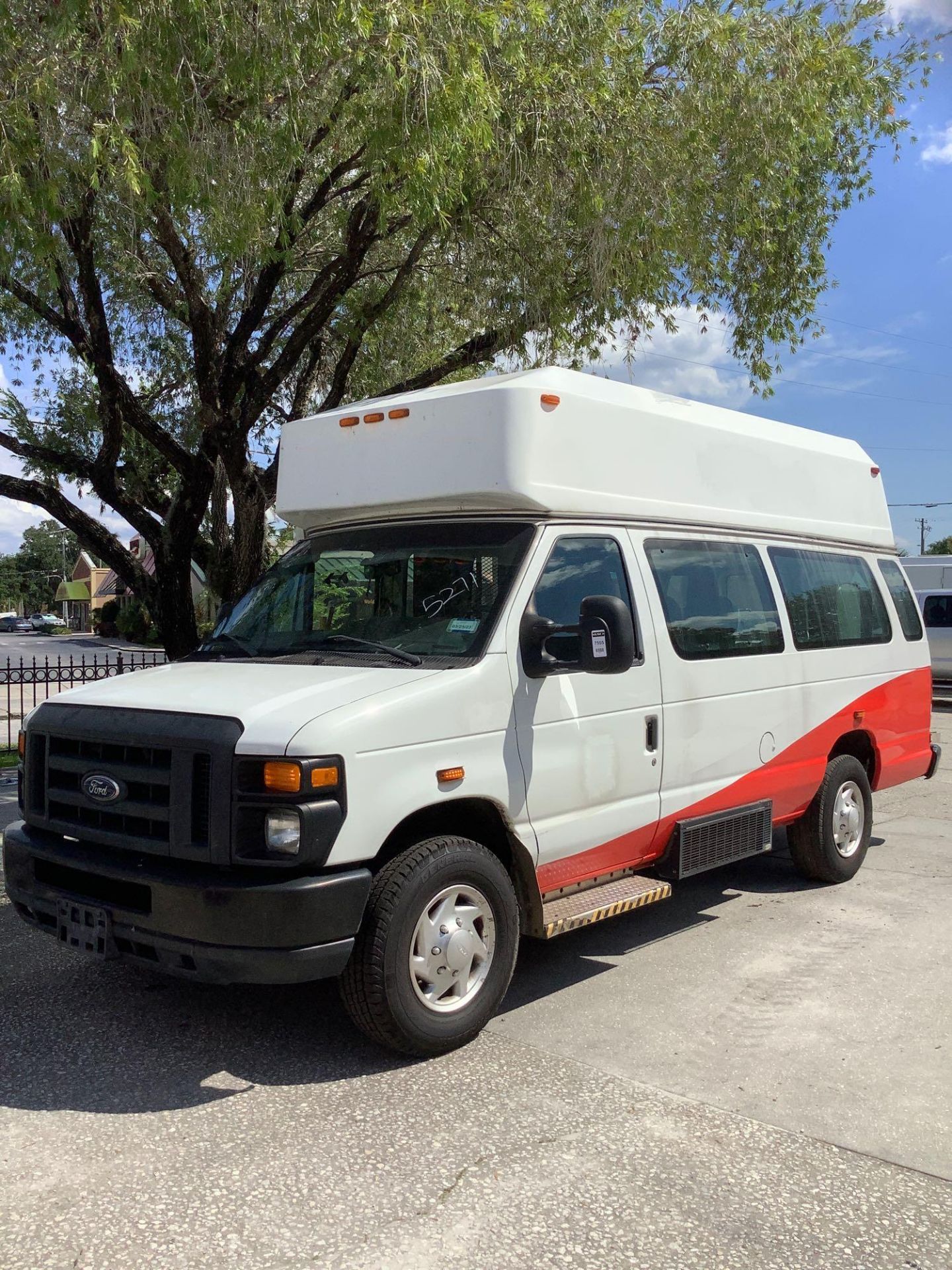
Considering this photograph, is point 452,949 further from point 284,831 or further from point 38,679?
point 38,679

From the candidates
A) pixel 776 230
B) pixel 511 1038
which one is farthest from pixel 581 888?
pixel 776 230

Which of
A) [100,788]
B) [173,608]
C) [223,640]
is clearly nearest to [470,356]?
[173,608]

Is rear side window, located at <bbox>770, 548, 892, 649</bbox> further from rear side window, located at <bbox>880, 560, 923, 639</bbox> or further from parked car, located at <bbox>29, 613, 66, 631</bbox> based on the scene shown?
parked car, located at <bbox>29, 613, 66, 631</bbox>

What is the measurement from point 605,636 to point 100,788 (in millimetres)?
2117

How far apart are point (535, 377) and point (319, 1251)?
11.6 feet

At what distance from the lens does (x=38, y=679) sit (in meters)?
24.1

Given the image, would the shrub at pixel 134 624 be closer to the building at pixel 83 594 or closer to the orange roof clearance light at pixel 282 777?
the building at pixel 83 594

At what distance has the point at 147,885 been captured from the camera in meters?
4.09

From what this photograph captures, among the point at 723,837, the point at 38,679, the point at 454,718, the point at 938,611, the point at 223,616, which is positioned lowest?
the point at 723,837

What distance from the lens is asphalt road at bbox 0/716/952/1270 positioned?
316 centimetres

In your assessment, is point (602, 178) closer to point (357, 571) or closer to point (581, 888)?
point (357, 571)

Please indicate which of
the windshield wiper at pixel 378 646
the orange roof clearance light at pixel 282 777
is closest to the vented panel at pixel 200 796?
the orange roof clearance light at pixel 282 777

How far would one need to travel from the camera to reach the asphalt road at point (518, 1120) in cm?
316

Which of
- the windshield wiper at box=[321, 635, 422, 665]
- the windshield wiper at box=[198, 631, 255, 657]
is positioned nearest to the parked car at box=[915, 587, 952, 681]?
the windshield wiper at box=[198, 631, 255, 657]
